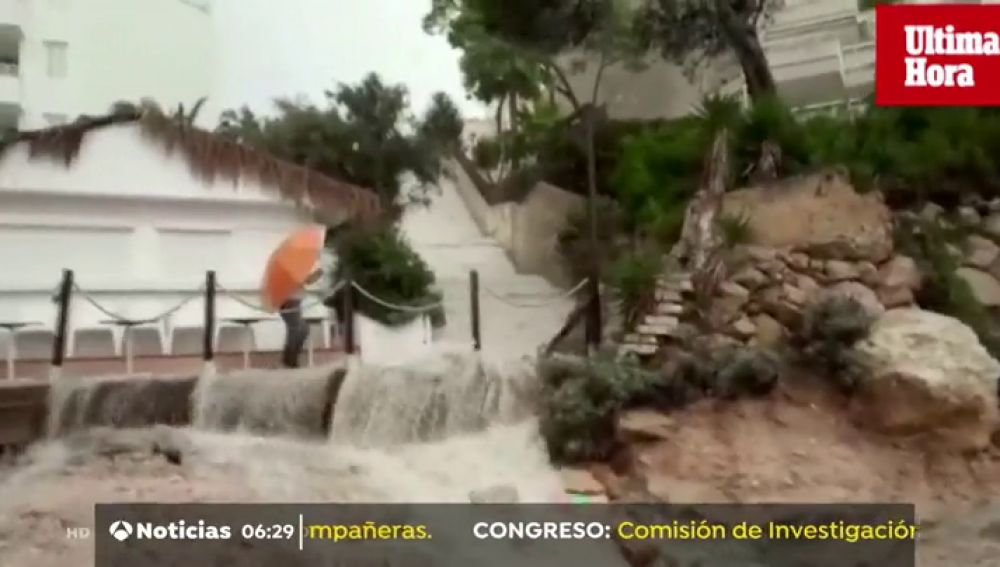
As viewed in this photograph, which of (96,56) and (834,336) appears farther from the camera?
(834,336)

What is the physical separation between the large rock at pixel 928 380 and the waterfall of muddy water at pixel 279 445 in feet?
2.06

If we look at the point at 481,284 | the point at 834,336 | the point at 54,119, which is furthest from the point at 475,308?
the point at 54,119

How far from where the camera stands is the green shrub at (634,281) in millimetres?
1892

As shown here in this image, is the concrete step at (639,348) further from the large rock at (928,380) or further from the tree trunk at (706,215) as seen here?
the large rock at (928,380)

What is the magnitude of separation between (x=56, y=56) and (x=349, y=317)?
665 mm

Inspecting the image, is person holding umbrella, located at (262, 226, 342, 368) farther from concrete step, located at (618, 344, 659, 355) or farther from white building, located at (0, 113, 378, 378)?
concrete step, located at (618, 344, 659, 355)

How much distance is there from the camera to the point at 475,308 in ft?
6.09

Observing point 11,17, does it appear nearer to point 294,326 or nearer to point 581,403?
point 294,326

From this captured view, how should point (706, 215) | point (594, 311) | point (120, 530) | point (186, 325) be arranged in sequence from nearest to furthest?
1. point (120, 530)
2. point (186, 325)
3. point (594, 311)
4. point (706, 215)

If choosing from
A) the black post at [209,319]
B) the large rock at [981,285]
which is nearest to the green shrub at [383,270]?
the black post at [209,319]

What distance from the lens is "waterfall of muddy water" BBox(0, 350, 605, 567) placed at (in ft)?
5.66

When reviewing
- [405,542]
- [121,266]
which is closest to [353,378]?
[405,542]

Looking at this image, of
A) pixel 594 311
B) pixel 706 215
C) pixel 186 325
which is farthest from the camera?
pixel 706 215

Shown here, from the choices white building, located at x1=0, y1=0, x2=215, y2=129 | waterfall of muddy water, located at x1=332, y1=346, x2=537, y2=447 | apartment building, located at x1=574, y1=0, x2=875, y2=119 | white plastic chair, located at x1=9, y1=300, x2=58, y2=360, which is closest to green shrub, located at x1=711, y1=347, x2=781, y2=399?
waterfall of muddy water, located at x1=332, y1=346, x2=537, y2=447
